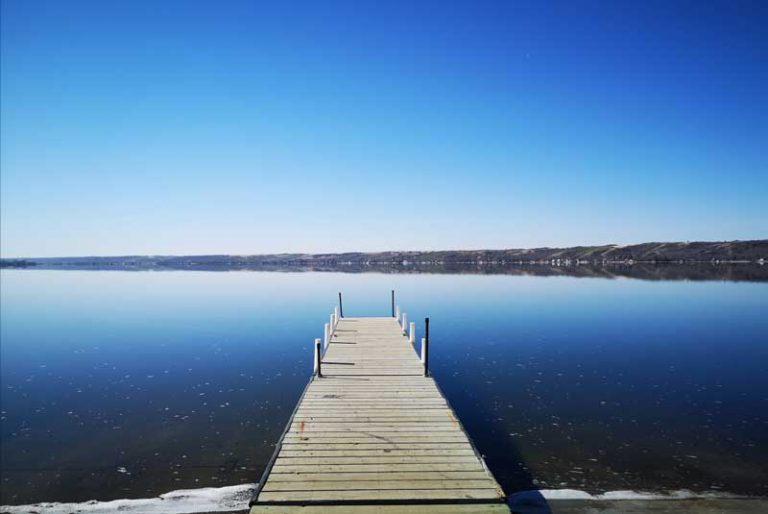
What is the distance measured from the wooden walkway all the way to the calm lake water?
2021mm

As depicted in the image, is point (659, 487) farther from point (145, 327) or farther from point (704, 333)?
point (145, 327)

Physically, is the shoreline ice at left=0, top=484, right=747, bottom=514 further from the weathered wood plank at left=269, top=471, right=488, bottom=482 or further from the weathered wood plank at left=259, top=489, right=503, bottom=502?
the weathered wood plank at left=259, top=489, right=503, bottom=502

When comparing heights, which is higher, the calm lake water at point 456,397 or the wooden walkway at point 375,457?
the wooden walkway at point 375,457

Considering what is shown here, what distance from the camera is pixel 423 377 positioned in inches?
636

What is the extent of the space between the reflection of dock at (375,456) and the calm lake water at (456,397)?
80.4 inches

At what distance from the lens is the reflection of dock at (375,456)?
7.98m

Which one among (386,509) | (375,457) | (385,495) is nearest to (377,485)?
(385,495)

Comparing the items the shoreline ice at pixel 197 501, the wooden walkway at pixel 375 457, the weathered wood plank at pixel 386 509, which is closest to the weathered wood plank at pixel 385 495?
the wooden walkway at pixel 375 457

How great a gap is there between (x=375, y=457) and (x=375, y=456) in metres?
0.05

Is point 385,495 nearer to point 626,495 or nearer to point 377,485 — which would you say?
point 377,485

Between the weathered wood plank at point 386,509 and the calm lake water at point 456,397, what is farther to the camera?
the calm lake water at point 456,397

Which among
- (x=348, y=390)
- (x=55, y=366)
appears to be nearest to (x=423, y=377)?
(x=348, y=390)

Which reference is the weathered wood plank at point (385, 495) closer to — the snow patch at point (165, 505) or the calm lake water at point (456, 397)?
the snow patch at point (165, 505)

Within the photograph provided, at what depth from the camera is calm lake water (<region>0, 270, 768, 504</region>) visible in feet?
38.7
